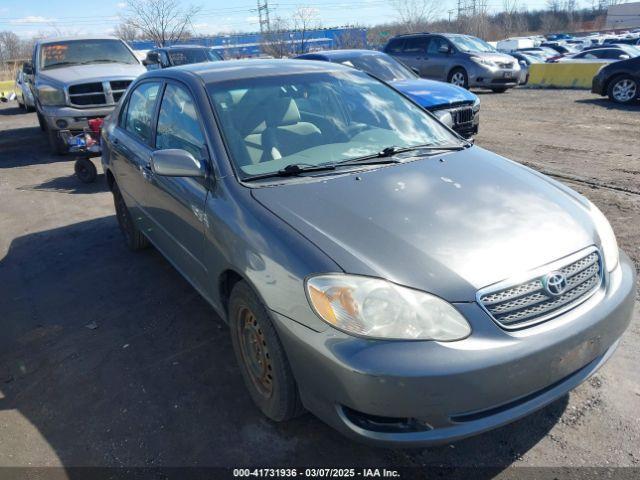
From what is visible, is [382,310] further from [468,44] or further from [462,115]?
[468,44]

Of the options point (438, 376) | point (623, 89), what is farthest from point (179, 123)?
point (623, 89)

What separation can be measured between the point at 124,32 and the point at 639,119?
108 ft

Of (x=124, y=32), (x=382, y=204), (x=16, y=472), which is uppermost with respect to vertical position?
(x=124, y=32)

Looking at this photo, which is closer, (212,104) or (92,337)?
(212,104)

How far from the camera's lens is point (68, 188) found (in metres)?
7.59

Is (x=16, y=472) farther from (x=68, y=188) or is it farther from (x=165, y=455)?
(x=68, y=188)

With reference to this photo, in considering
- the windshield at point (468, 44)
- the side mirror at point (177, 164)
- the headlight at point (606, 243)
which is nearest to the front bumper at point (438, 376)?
the headlight at point (606, 243)

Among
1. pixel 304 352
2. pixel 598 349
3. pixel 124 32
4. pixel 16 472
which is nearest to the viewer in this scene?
pixel 304 352

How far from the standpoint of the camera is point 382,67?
364 inches

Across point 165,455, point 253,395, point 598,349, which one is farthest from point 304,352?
point 598,349

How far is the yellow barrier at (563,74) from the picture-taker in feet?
56.7

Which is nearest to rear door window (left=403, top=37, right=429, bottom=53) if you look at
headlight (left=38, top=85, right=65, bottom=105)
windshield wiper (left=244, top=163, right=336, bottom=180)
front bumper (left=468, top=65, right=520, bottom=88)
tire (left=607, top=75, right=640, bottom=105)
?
front bumper (left=468, top=65, right=520, bottom=88)

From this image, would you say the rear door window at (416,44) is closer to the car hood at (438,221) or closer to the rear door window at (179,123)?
the rear door window at (179,123)

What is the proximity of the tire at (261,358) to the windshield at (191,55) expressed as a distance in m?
12.4
